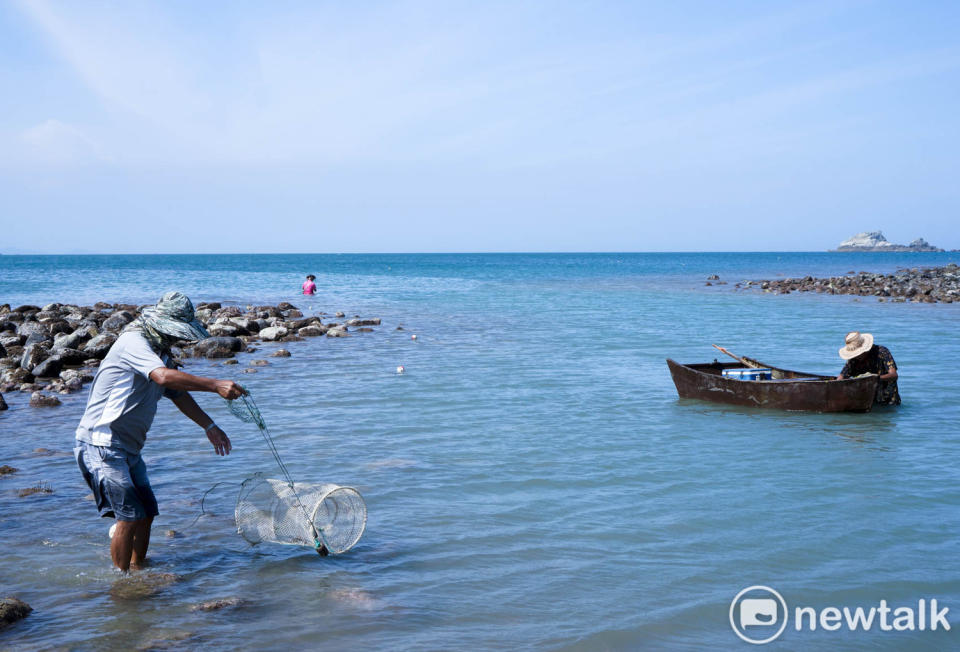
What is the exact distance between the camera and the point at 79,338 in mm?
17859

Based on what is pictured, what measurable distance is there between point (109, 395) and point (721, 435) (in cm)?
788

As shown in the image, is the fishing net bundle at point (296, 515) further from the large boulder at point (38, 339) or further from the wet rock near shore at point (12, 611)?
the large boulder at point (38, 339)

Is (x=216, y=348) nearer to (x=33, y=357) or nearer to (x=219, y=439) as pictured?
(x=33, y=357)

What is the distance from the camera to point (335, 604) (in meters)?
5.41

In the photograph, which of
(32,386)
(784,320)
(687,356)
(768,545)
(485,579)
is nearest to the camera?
(485,579)

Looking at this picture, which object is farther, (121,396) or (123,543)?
(123,543)

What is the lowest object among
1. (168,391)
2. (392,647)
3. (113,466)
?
(392,647)

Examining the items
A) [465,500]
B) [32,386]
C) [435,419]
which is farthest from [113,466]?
[32,386]

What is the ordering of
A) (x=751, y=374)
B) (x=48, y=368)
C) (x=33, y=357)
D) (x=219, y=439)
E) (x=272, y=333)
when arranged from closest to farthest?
(x=219, y=439) → (x=751, y=374) → (x=48, y=368) → (x=33, y=357) → (x=272, y=333)

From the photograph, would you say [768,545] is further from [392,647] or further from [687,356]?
[687,356]

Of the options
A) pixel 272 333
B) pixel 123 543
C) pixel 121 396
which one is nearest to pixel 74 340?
pixel 272 333

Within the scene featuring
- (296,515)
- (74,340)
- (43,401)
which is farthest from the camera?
(74,340)

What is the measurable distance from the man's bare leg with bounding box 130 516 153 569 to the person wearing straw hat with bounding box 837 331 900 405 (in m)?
9.65

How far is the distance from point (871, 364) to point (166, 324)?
10.3 metres
